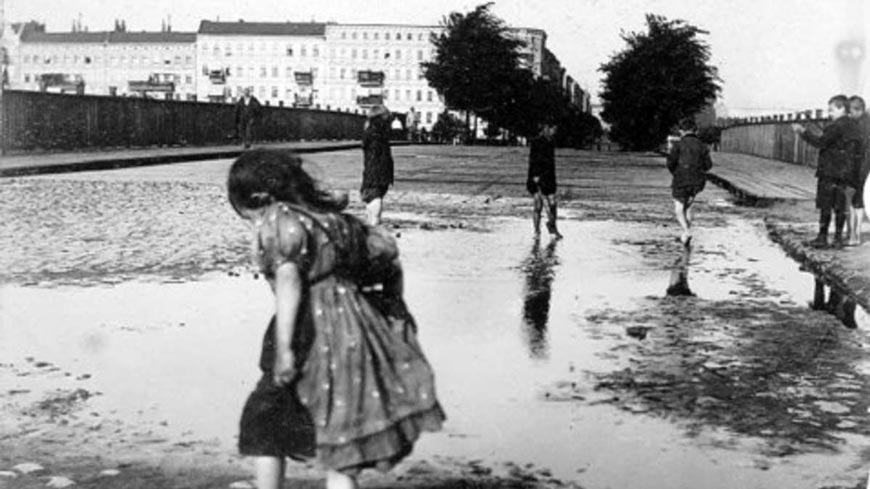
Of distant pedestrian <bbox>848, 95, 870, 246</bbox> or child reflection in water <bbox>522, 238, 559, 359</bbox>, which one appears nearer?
child reflection in water <bbox>522, 238, 559, 359</bbox>

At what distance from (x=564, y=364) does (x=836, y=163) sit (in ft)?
19.9

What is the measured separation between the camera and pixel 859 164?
1102 cm

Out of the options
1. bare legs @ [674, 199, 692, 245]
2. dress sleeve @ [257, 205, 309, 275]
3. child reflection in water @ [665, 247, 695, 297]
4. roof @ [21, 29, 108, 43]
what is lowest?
child reflection in water @ [665, 247, 695, 297]

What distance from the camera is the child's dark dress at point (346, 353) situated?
307 cm

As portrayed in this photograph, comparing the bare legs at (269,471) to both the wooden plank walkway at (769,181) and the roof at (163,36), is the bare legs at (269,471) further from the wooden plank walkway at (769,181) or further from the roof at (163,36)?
the wooden plank walkway at (769,181)

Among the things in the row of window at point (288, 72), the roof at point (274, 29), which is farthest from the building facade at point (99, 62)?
the row of window at point (288, 72)

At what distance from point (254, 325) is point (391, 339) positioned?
3.81 metres

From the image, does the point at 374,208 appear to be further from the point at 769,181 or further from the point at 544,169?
the point at 769,181

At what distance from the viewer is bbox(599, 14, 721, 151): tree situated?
87.2ft

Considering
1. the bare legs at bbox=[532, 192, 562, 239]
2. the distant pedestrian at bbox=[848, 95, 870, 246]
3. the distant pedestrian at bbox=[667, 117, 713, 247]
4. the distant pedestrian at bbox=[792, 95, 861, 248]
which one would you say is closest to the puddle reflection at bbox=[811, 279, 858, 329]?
the distant pedestrian at bbox=[848, 95, 870, 246]

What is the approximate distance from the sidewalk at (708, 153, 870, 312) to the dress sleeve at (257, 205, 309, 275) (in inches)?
228

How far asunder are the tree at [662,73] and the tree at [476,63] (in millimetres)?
2857

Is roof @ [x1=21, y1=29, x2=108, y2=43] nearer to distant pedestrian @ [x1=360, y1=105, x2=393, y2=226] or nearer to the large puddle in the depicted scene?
the large puddle

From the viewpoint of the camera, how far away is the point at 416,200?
61.8 feet
